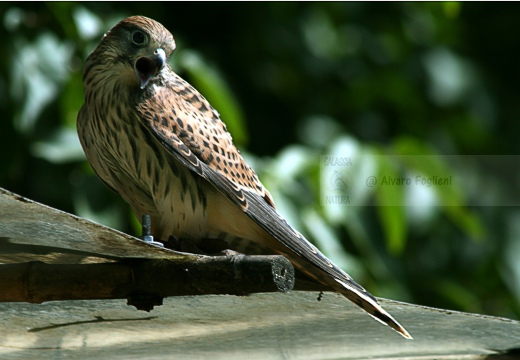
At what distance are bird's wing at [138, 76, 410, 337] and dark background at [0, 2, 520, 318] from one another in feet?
2.77

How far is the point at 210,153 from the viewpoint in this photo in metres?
3.13

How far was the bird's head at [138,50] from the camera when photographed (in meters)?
3.09

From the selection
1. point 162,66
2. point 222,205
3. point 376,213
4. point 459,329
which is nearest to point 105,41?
point 162,66

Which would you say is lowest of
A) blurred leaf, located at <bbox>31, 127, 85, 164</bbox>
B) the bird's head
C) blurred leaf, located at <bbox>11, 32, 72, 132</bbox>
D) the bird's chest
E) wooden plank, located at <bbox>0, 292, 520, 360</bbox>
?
wooden plank, located at <bbox>0, 292, 520, 360</bbox>

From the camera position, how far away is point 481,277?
580 cm

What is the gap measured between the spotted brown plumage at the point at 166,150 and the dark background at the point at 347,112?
0.95 metres

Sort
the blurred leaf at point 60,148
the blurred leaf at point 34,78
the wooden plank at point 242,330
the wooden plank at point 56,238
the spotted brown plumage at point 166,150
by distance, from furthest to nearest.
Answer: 1. the blurred leaf at point 34,78
2. the blurred leaf at point 60,148
3. the spotted brown plumage at point 166,150
4. the wooden plank at point 242,330
5. the wooden plank at point 56,238

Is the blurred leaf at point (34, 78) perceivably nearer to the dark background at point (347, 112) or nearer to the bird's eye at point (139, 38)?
the dark background at point (347, 112)

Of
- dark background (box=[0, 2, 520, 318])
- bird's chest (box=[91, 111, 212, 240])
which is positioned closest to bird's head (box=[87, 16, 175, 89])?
bird's chest (box=[91, 111, 212, 240])

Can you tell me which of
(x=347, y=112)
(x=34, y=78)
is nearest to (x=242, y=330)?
(x=34, y=78)

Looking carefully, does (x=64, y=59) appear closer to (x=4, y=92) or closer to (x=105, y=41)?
(x=4, y=92)

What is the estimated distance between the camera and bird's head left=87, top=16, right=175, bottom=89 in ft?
10.1

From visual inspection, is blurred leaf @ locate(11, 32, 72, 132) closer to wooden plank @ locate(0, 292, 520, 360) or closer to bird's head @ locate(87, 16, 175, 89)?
bird's head @ locate(87, 16, 175, 89)

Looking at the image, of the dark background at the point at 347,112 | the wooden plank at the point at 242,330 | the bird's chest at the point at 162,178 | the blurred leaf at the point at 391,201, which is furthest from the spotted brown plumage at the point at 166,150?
the blurred leaf at the point at 391,201
